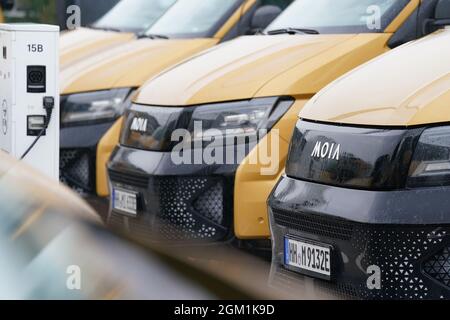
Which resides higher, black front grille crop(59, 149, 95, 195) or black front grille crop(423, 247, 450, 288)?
black front grille crop(423, 247, 450, 288)

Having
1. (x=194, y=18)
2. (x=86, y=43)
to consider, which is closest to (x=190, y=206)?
(x=194, y=18)

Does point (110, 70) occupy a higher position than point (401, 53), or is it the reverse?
point (401, 53)

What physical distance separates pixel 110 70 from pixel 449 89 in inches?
166

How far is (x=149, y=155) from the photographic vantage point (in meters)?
5.88

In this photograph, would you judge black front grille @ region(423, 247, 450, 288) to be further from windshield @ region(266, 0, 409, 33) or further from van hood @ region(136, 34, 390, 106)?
windshield @ region(266, 0, 409, 33)

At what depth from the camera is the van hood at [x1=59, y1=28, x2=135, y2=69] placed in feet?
27.7

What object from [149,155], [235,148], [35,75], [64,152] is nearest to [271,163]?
[235,148]

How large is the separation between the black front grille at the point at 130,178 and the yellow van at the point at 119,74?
1043mm

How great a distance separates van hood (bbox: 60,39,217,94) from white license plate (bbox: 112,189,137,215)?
1442mm

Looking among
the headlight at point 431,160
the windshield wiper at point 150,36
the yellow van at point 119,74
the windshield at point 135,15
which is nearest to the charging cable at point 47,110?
the yellow van at point 119,74

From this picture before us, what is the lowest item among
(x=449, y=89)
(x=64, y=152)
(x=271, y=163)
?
(x=64, y=152)

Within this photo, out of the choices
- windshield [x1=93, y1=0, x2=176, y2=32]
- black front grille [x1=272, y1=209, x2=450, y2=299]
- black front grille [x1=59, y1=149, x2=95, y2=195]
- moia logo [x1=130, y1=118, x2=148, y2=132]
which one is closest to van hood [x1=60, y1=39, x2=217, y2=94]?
black front grille [x1=59, y1=149, x2=95, y2=195]
